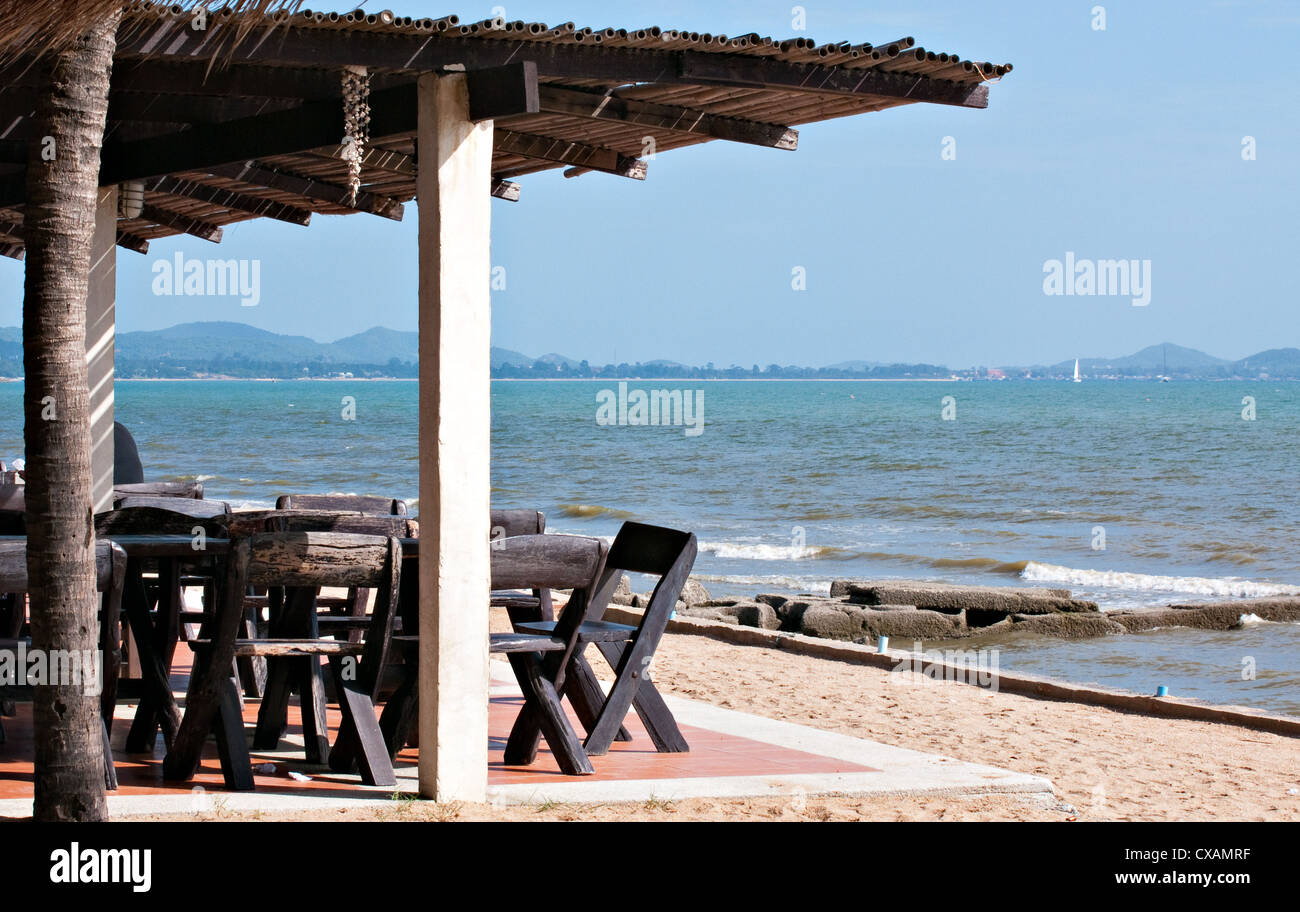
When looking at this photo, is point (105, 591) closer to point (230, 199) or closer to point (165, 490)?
point (165, 490)

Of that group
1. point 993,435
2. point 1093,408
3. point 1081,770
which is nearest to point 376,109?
point 1081,770

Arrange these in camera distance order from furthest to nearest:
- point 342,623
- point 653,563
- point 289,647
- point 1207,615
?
point 1207,615 → point 342,623 → point 653,563 → point 289,647

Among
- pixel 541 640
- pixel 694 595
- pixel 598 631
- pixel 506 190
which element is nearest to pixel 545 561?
pixel 541 640

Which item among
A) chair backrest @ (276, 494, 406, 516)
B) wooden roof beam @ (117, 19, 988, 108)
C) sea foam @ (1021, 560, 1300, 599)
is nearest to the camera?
wooden roof beam @ (117, 19, 988, 108)

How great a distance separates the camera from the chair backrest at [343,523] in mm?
6078

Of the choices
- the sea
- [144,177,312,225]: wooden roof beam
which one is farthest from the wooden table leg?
the sea

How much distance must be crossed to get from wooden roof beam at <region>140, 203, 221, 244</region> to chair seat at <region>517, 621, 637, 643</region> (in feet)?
14.4

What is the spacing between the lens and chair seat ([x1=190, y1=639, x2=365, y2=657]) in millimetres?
5078

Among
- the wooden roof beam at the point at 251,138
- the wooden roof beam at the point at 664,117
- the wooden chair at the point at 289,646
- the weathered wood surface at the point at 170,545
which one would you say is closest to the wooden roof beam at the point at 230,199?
the wooden roof beam at the point at 251,138

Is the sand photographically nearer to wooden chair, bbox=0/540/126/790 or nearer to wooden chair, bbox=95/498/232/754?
wooden chair, bbox=0/540/126/790

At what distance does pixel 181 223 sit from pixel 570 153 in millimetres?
3658

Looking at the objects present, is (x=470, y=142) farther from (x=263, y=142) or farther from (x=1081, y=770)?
(x=1081, y=770)

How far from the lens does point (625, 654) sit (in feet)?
19.4
